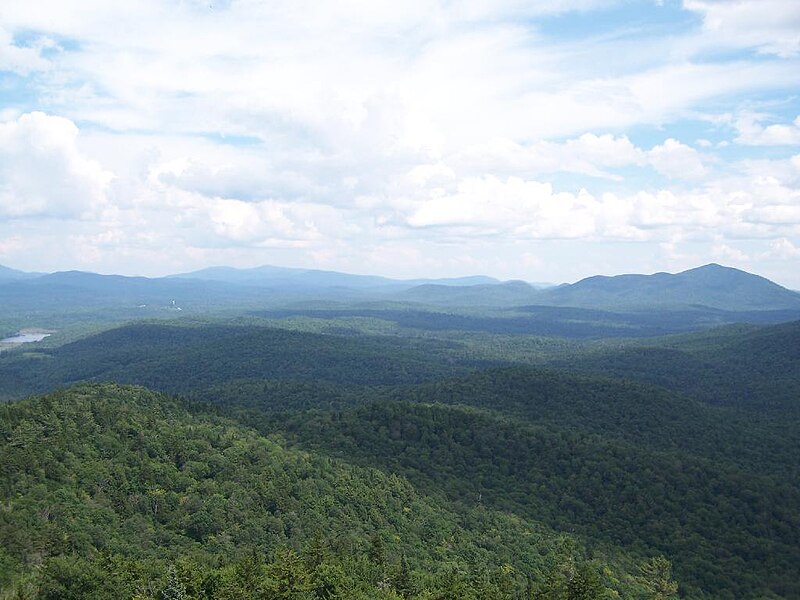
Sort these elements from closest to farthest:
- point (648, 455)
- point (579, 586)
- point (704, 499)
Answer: point (579, 586) → point (704, 499) → point (648, 455)

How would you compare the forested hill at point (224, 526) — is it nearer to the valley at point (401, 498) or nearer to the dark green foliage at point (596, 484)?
the valley at point (401, 498)

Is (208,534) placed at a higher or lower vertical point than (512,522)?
higher

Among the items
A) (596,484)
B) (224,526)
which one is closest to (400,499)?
(224,526)

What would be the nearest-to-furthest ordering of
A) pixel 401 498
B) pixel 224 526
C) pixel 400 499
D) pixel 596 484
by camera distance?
pixel 224 526
pixel 400 499
pixel 401 498
pixel 596 484

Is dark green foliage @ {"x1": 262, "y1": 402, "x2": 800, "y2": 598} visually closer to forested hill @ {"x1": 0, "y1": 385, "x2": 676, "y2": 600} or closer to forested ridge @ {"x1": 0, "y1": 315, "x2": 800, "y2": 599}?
forested ridge @ {"x1": 0, "y1": 315, "x2": 800, "y2": 599}

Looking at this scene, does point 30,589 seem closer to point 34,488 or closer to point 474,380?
point 34,488

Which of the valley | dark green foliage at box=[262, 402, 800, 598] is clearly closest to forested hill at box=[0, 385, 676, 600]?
the valley

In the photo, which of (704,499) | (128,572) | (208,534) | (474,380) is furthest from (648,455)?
(128,572)

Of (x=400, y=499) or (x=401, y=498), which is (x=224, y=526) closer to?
(x=400, y=499)
